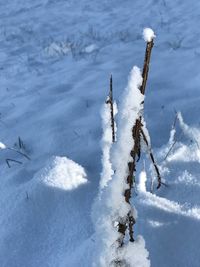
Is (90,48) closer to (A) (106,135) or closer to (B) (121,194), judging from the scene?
Answer: (A) (106,135)

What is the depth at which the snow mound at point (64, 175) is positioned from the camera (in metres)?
2.56

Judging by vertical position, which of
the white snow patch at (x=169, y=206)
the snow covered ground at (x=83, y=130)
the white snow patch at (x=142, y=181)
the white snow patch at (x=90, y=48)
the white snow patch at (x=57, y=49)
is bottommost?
the white snow patch at (x=57, y=49)

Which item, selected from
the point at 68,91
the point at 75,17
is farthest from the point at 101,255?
the point at 75,17

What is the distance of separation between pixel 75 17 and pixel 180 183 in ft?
21.3

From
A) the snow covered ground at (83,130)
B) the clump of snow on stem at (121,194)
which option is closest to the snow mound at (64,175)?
the snow covered ground at (83,130)

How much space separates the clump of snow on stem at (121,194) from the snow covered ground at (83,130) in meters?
0.44

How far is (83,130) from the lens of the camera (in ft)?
11.4

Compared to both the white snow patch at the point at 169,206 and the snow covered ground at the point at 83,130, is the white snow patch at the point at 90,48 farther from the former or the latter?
the white snow patch at the point at 169,206

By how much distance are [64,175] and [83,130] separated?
92cm

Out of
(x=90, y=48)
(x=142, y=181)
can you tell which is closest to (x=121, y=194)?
(x=142, y=181)

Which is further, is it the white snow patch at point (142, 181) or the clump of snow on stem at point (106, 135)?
the white snow patch at point (142, 181)

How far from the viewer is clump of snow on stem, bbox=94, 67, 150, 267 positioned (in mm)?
1343

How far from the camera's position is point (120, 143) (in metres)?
1.37

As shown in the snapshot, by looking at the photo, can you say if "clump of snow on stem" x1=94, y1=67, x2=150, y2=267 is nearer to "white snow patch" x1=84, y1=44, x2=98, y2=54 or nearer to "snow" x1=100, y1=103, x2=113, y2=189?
"snow" x1=100, y1=103, x2=113, y2=189
